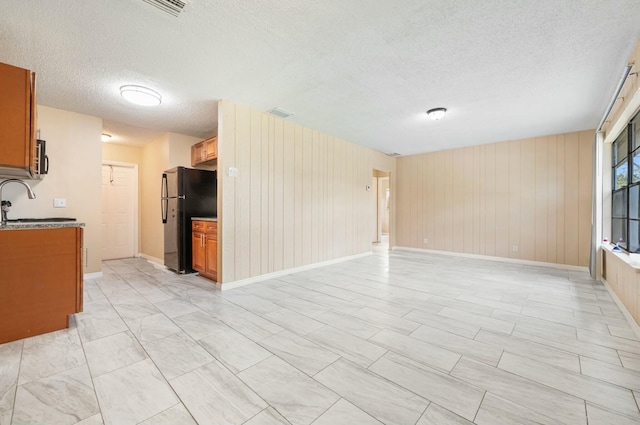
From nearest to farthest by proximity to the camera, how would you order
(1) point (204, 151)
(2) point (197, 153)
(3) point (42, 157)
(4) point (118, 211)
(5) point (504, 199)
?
(3) point (42, 157)
(1) point (204, 151)
(2) point (197, 153)
(5) point (504, 199)
(4) point (118, 211)

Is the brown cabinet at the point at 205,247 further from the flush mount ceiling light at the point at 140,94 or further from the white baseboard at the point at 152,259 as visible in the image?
the flush mount ceiling light at the point at 140,94

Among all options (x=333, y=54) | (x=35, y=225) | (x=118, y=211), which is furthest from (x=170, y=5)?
(x=118, y=211)

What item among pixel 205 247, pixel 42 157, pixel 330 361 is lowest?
pixel 330 361

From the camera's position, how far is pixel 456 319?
257cm

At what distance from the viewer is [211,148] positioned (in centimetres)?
455

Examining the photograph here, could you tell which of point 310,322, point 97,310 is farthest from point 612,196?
point 97,310

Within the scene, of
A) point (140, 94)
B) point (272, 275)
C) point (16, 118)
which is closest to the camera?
point (16, 118)

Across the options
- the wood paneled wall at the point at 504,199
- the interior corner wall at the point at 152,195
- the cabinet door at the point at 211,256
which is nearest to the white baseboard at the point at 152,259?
the interior corner wall at the point at 152,195

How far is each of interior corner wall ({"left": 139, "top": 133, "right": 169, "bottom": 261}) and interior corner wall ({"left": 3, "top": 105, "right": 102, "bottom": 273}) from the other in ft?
3.41

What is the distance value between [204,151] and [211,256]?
6.73ft

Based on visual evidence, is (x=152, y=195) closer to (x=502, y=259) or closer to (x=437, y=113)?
(x=437, y=113)

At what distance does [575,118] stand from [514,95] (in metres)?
1.75

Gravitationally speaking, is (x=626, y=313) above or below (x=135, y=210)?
below

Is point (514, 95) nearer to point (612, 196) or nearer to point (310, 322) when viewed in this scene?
A: point (612, 196)
